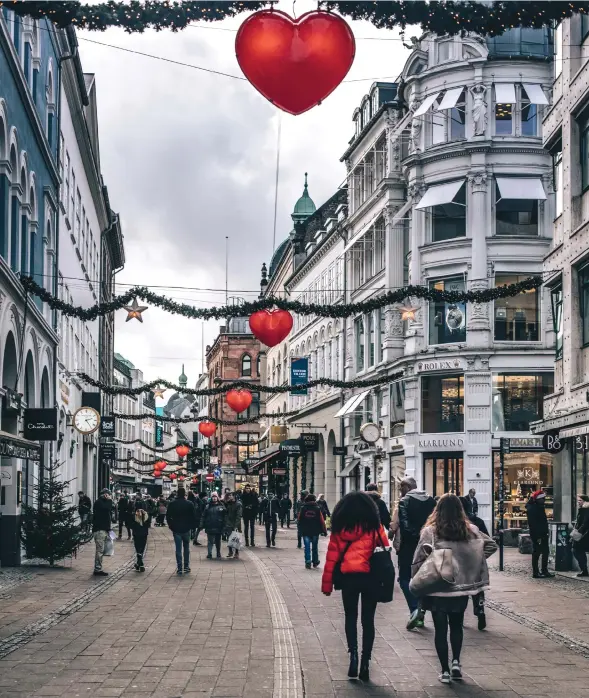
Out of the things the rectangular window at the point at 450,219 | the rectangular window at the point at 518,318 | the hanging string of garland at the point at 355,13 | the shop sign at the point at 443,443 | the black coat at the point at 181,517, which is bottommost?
the black coat at the point at 181,517

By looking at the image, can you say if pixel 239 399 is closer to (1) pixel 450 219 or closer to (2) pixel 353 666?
(1) pixel 450 219

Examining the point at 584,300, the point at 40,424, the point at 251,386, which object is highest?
the point at 584,300

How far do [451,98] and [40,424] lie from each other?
22789mm

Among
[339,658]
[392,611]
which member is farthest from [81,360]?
[339,658]

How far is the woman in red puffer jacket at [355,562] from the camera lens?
10.7 m

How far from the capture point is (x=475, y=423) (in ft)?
136

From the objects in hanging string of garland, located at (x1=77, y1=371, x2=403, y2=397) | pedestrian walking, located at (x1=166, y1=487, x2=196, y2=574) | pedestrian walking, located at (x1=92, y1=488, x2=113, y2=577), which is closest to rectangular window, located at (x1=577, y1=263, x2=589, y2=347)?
pedestrian walking, located at (x1=166, y1=487, x2=196, y2=574)

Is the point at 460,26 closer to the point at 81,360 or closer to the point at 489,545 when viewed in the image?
the point at 489,545

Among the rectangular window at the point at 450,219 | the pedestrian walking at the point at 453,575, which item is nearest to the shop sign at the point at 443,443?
the rectangular window at the point at 450,219

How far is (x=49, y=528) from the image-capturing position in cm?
2473

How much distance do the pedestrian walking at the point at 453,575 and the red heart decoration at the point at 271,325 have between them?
10.8 meters

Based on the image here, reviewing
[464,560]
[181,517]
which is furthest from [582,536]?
[464,560]

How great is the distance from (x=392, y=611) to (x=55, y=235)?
18.5 metres

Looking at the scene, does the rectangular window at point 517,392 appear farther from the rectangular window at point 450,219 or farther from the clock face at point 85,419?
the clock face at point 85,419
